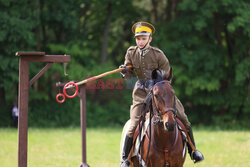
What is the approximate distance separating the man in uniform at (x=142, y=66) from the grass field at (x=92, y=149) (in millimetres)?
4708

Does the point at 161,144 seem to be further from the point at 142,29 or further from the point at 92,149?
the point at 92,149

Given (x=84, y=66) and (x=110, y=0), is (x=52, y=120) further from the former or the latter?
(x=110, y=0)

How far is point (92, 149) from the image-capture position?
13.5 m

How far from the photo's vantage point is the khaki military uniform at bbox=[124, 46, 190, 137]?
580 centimetres

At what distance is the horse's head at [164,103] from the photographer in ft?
14.8

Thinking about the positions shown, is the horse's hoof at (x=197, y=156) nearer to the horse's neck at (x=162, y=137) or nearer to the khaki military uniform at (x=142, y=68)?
the khaki military uniform at (x=142, y=68)

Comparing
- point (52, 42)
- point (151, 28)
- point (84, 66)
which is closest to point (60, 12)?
point (52, 42)

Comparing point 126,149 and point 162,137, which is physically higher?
point 162,137

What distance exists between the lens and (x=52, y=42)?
21.7 m

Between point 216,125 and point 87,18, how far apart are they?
1079 centimetres

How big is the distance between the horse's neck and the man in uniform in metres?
0.69

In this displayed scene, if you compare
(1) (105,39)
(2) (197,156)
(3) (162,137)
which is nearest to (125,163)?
(3) (162,137)

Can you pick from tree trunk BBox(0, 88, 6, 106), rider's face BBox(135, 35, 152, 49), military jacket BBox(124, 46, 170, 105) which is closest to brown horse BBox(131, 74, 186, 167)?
military jacket BBox(124, 46, 170, 105)

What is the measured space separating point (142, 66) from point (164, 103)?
1.33 metres
